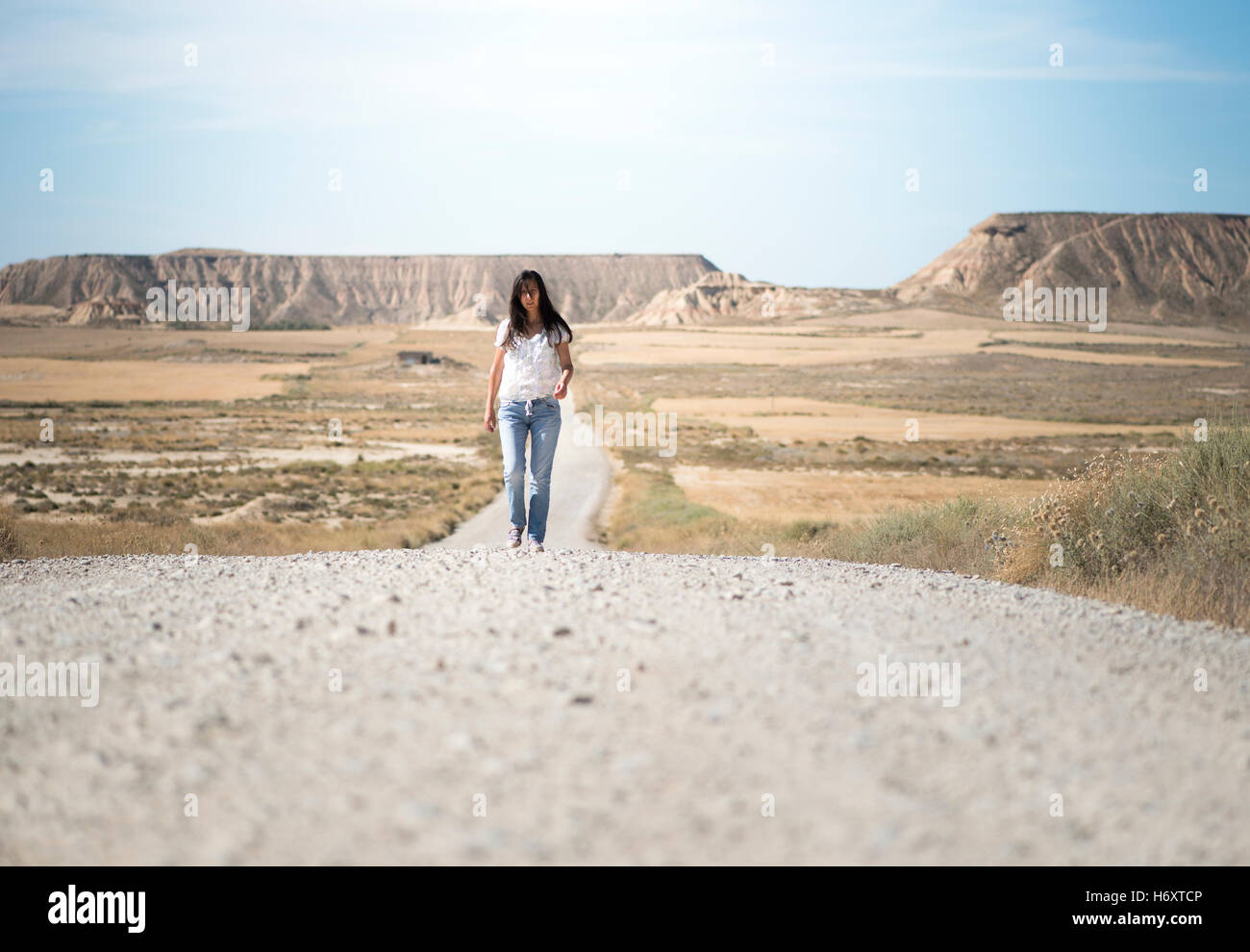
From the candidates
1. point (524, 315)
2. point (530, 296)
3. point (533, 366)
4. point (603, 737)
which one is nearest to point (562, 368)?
point (533, 366)

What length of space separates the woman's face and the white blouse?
0.23m

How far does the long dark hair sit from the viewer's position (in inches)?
319

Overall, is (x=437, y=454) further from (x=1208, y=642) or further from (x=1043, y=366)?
(x=1043, y=366)

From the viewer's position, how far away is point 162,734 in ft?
13.1

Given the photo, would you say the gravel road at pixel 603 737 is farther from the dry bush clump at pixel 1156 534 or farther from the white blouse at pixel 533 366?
the white blouse at pixel 533 366

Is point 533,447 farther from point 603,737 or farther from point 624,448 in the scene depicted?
point 624,448

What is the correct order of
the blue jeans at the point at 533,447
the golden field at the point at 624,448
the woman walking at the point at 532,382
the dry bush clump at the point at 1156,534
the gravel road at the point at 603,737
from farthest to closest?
the golden field at the point at 624,448, the blue jeans at the point at 533,447, the woman walking at the point at 532,382, the dry bush clump at the point at 1156,534, the gravel road at the point at 603,737

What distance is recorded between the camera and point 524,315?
26.9 ft

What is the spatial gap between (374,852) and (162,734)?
1.37m

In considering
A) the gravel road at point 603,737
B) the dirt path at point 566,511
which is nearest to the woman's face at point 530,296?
the dirt path at point 566,511

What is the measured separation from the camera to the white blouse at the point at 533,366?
325 inches

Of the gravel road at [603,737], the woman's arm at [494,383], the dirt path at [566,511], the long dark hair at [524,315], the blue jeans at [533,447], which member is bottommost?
the dirt path at [566,511]

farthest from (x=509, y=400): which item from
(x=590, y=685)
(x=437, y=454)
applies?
(x=437, y=454)

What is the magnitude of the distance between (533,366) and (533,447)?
80 cm
